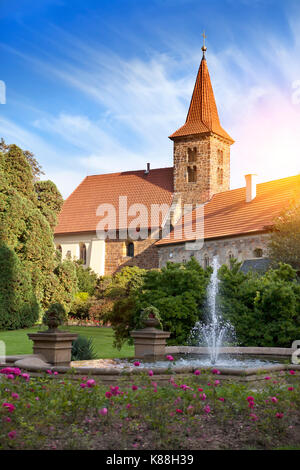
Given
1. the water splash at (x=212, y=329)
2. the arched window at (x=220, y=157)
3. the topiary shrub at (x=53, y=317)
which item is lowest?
the water splash at (x=212, y=329)

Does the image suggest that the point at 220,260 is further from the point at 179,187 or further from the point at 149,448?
the point at 149,448

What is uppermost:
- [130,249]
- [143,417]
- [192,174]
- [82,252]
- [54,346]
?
[192,174]

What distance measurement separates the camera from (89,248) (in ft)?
161

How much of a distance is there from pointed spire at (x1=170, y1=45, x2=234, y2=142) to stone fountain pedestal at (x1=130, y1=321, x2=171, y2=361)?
115ft

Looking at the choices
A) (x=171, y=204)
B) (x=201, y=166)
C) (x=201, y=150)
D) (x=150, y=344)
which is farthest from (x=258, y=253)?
(x=150, y=344)

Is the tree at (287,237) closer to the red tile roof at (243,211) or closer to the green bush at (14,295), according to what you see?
the red tile roof at (243,211)

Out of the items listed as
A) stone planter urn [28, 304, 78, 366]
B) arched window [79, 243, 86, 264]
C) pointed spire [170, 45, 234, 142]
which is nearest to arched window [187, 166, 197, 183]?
pointed spire [170, 45, 234, 142]

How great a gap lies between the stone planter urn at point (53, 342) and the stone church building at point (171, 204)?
2682 cm

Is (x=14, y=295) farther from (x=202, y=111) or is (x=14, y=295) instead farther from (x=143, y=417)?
(x=202, y=111)

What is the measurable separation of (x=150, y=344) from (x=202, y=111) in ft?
122

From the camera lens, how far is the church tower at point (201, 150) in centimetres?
4547

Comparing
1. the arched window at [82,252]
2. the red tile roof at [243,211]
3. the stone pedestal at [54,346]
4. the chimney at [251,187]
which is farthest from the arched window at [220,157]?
the stone pedestal at [54,346]

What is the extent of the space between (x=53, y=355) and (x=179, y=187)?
3717cm
